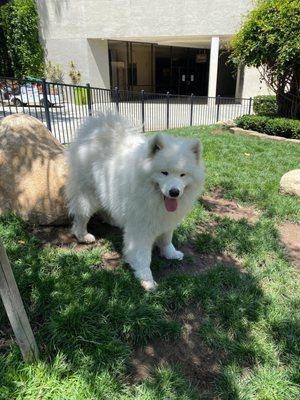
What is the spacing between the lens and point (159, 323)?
270 cm

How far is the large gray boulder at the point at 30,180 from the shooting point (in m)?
3.98

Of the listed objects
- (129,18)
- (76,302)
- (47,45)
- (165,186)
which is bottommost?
(76,302)

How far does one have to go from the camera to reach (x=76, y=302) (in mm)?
2730

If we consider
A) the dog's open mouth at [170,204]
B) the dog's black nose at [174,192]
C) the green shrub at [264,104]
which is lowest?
the green shrub at [264,104]

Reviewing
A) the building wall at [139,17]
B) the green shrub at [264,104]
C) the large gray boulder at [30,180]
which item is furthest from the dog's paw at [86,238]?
the building wall at [139,17]

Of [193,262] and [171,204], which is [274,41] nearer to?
[193,262]

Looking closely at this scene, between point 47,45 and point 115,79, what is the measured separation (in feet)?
15.2

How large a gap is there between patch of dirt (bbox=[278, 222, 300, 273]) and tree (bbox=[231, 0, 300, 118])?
642 cm

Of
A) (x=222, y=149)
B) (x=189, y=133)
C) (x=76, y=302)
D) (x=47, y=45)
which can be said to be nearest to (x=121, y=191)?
(x=76, y=302)

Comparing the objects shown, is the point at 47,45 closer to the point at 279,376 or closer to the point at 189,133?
the point at 189,133

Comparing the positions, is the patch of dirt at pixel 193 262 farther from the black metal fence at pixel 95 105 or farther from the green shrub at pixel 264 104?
the green shrub at pixel 264 104

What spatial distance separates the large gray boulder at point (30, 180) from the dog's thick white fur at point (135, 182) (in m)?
0.34

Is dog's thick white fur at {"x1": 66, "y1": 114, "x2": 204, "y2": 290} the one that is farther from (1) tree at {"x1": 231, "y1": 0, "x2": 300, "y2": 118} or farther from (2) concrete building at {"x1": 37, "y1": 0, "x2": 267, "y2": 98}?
(2) concrete building at {"x1": 37, "y1": 0, "x2": 267, "y2": 98}

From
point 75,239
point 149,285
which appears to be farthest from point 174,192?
point 75,239
